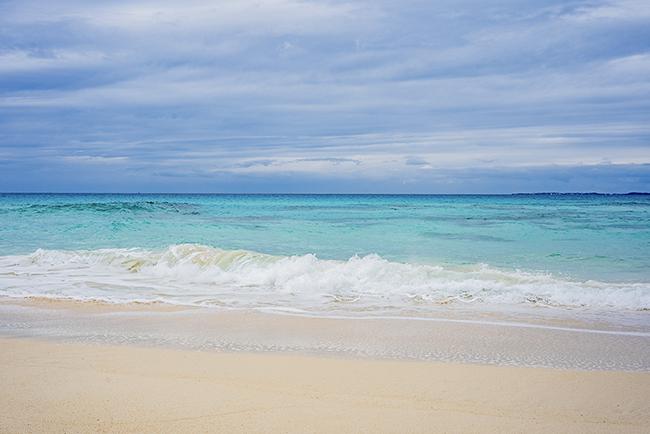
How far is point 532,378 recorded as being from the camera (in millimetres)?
5105

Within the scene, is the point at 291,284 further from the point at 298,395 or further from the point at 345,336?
the point at 298,395

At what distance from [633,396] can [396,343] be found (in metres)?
2.40

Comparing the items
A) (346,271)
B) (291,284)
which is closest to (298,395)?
(291,284)

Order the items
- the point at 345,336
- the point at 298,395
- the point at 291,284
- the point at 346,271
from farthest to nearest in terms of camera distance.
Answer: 1. the point at 346,271
2. the point at 291,284
3. the point at 345,336
4. the point at 298,395

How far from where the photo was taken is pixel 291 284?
429 inches

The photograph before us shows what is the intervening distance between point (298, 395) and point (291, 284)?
20.6 ft

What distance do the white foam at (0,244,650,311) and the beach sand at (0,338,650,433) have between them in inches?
142

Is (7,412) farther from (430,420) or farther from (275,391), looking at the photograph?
(430,420)

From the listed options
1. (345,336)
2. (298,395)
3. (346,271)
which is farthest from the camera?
(346,271)

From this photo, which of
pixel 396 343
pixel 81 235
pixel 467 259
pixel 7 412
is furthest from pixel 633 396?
pixel 81 235

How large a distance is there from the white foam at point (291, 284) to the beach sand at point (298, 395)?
3598 millimetres

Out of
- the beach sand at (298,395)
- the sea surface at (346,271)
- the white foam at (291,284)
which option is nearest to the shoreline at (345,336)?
the beach sand at (298,395)

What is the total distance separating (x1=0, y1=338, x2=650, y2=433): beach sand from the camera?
160 inches

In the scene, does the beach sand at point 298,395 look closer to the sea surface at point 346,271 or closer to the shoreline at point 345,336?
the shoreline at point 345,336
